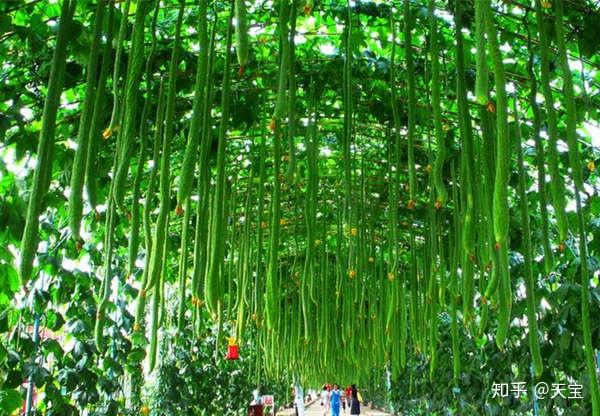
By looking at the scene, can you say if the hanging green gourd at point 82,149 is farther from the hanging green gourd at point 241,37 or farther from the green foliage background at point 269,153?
the green foliage background at point 269,153

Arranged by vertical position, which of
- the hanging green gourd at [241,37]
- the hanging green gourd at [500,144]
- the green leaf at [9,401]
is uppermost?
the hanging green gourd at [241,37]

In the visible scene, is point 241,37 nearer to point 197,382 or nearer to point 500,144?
point 500,144

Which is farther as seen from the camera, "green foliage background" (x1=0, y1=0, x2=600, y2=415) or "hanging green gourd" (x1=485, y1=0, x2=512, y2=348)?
"green foliage background" (x1=0, y1=0, x2=600, y2=415)

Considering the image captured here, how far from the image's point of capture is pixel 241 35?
2.58 feet

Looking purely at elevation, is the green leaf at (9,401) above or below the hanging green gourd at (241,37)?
below

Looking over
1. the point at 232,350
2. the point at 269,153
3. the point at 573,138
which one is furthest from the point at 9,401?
the point at 573,138

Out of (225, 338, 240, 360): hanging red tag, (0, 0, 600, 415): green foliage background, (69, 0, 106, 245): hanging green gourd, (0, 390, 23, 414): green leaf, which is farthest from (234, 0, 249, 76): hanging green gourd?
(0, 390, 23, 414): green leaf

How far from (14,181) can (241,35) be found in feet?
7.53

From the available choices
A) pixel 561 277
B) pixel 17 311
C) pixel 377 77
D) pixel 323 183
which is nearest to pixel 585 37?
pixel 377 77

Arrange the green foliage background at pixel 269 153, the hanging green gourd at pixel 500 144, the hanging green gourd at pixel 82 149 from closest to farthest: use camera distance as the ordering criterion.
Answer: the hanging green gourd at pixel 500 144 → the hanging green gourd at pixel 82 149 → the green foliage background at pixel 269 153

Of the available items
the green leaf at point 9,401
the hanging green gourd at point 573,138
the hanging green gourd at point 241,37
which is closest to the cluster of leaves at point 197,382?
the green leaf at point 9,401

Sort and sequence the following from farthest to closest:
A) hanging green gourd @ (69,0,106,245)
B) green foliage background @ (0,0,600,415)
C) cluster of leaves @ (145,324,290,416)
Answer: cluster of leaves @ (145,324,290,416), green foliage background @ (0,0,600,415), hanging green gourd @ (69,0,106,245)

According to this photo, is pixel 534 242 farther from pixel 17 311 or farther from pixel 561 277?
pixel 17 311

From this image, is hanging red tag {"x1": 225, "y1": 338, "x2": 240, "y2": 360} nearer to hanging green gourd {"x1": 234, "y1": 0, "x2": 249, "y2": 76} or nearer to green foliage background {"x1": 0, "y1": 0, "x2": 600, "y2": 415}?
green foliage background {"x1": 0, "y1": 0, "x2": 600, "y2": 415}
